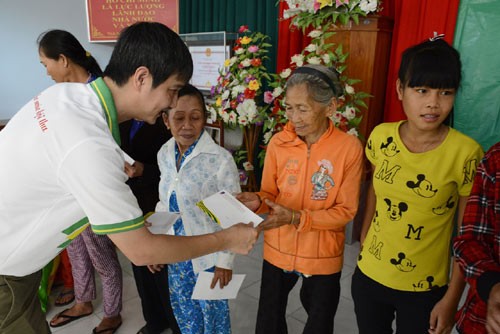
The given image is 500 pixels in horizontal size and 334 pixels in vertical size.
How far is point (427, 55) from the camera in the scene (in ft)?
3.69

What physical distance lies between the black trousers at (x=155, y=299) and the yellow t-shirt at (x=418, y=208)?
102 centimetres

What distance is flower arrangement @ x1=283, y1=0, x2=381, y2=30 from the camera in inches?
103

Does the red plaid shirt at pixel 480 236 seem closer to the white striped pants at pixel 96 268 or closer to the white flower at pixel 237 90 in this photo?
the white striped pants at pixel 96 268

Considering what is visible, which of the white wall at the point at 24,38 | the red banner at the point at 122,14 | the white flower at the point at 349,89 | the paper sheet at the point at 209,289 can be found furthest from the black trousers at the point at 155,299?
the white wall at the point at 24,38

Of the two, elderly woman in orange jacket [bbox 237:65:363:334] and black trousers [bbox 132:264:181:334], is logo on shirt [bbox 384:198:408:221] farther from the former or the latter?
black trousers [bbox 132:264:181:334]

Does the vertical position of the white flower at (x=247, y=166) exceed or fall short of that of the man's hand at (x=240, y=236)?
it falls short

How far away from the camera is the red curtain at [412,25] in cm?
261

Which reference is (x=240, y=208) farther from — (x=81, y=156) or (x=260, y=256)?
(x=260, y=256)

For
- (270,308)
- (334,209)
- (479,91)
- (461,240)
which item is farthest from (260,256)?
(461,240)

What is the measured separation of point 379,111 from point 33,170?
280 cm

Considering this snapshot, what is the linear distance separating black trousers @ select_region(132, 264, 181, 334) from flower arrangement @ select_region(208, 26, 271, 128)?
6.20 feet

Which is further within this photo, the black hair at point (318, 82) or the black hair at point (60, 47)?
the black hair at point (60, 47)

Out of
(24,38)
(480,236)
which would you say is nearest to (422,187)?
(480,236)

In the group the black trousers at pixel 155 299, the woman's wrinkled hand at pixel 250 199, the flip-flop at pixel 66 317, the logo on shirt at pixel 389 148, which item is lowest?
the flip-flop at pixel 66 317
